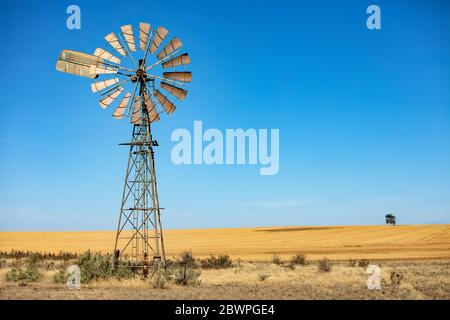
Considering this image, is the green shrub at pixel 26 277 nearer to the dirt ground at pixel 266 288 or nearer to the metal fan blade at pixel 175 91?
the dirt ground at pixel 266 288

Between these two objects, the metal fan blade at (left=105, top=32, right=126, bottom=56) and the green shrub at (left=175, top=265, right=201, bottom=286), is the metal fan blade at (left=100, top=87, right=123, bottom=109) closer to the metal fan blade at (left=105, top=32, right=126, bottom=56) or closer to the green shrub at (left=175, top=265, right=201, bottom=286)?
the metal fan blade at (left=105, top=32, right=126, bottom=56)

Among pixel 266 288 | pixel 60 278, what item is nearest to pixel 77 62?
pixel 60 278

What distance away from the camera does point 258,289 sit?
18672 mm

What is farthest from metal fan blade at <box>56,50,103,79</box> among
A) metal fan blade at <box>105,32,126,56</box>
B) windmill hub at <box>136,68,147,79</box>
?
windmill hub at <box>136,68,147,79</box>

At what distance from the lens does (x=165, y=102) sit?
2148 cm

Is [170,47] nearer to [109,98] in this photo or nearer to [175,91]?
[175,91]

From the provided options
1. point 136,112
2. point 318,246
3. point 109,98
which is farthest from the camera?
point 318,246

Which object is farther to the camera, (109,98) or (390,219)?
(390,219)

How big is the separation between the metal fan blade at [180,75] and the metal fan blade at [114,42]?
2.05 m

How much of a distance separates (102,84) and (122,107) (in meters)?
1.29

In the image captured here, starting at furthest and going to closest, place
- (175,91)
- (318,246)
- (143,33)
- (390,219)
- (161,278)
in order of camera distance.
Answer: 1. (390,219)
2. (318,246)
3. (175,91)
4. (143,33)
5. (161,278)
